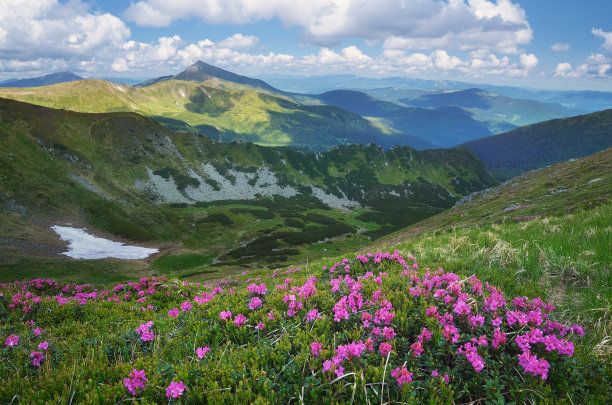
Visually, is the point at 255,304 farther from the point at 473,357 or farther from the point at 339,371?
the point at 473,357

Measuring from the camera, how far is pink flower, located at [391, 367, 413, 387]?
3.34 meters

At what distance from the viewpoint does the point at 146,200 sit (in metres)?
122

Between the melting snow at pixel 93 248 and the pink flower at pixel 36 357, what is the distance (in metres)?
76.5

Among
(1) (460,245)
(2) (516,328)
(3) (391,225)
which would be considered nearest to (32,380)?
(2) (516,328)

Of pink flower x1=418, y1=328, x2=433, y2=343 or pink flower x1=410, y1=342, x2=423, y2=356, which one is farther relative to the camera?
pink flower x1=418, y1=328, x2=433, y2=343

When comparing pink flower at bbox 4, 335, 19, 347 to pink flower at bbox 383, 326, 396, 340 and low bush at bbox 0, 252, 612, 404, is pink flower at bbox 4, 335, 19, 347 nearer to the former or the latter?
low bush at bbox 0, 252, 612, 404

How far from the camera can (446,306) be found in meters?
5.14

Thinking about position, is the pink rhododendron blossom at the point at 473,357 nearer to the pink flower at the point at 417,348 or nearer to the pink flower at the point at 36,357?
Answer: the pink flower at the point at 417,348

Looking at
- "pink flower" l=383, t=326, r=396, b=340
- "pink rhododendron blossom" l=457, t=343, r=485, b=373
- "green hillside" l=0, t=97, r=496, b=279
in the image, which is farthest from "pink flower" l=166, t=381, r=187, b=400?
"green hillside" l=0, t=97, r=496, b=279

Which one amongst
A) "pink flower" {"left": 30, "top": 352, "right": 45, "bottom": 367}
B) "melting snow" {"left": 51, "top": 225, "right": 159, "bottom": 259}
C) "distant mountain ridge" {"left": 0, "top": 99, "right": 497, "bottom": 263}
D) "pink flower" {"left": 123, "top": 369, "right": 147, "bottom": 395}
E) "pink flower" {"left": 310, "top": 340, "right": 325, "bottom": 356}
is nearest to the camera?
"pink flower" {"left": 123, "top": 369, "right": 147, "bottom": 395}

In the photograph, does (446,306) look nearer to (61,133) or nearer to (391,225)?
(391,225)

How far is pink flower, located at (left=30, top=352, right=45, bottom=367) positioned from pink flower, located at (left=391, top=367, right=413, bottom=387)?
19.3 ft

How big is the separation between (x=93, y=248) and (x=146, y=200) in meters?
54.1

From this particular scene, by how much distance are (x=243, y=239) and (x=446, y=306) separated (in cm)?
9653
